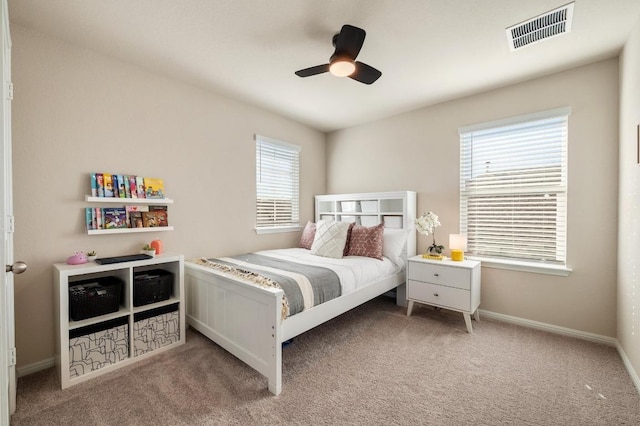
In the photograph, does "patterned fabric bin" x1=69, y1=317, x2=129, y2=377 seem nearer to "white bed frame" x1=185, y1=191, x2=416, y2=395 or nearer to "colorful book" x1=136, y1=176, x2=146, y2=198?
"white bed frame" x1=185, y1=191, x2=416, y2=395

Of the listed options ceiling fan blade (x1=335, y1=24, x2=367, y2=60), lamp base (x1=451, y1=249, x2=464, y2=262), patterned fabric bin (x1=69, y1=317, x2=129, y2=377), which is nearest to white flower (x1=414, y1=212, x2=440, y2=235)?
lamp base (x1=451, y1=249, x2=464, y2=262)

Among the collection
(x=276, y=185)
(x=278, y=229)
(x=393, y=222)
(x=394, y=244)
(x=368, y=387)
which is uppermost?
(x=276, y=185)

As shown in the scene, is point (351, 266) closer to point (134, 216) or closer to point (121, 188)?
point (134, 216)

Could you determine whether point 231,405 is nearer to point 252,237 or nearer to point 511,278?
point 252,237

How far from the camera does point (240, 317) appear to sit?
2164 millimetres

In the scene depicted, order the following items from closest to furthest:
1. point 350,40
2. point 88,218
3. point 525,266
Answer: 1. point 350,40
2. point 88,218
3. point 525,266

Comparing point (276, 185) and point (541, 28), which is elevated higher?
point (541, 28)

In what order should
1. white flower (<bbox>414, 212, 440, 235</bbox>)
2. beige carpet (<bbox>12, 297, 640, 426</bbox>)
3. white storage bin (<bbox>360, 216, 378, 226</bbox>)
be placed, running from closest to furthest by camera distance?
beige carpet (<bbox>12, 297, 640, 426</bbox>), white flower (<bbox>414, 212, 440, 235</bbox>), white storage bin (<bbox>360, 216, 378, 226</bbox>)

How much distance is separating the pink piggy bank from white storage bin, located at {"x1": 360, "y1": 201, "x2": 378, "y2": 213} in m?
3.04

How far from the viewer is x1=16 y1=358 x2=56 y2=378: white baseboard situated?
6.78 feet

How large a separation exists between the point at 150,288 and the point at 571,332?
3861 millimetres

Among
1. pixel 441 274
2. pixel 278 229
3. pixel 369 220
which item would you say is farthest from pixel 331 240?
pixel 441 274

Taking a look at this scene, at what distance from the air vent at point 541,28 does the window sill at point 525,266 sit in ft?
6.69

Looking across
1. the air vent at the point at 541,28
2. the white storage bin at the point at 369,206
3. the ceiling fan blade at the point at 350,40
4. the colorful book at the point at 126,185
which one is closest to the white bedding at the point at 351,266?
the white storage bin at the point at 369,206
